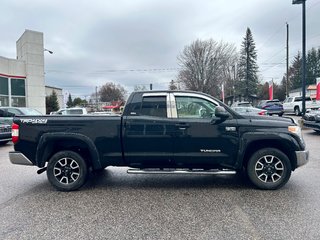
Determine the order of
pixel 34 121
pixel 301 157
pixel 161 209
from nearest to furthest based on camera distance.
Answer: pixel 161 209, pixel 301 157, pixel 34 121

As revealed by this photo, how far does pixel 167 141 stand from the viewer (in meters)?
4.89

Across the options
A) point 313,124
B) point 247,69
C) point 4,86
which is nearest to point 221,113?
point 313,124

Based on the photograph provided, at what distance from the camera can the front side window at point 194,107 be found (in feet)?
16.4

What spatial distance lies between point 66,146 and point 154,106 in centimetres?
194

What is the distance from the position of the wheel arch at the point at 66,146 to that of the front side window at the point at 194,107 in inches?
72.7

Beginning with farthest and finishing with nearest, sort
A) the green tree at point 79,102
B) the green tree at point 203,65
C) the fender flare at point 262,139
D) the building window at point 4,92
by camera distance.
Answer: the green tree at point 79,102 → the green tree at point 203,65 → the building window at point 4,92 → the fender flare at point 262,139

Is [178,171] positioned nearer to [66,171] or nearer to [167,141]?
[167,141]

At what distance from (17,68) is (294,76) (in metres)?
65.0

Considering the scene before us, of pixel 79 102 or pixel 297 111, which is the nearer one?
pixel 297 111

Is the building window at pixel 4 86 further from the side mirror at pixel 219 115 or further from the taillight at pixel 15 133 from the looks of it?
the side mirror at pixel 219 115

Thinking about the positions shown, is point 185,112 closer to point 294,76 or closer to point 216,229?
point 216,229

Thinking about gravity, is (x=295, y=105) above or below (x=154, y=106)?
above

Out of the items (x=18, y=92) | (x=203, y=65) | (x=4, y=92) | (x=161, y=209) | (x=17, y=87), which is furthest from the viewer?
(x=203, y=65)

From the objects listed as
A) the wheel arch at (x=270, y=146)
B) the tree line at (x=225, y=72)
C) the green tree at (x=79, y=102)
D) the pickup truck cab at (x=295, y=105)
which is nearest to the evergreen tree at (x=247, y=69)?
the tree line at (x=225, y=72)
